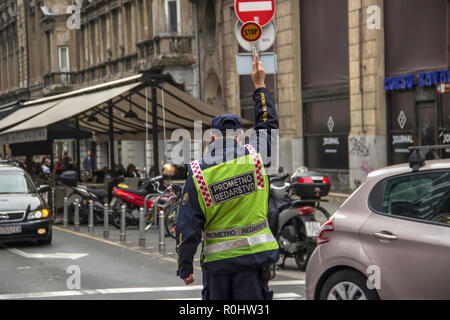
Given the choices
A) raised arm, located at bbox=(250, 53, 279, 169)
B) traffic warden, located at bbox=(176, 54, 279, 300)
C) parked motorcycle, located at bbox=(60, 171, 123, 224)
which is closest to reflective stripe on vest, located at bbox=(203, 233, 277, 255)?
traffic warden, located at bbox=(176, 54, 279, 300)

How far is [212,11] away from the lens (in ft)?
99.6

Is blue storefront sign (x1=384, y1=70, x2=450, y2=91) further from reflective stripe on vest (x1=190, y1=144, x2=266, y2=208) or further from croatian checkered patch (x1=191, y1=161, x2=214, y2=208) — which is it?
croatian checkered patch (x1=191, y1=161, x2=214, y2=208)

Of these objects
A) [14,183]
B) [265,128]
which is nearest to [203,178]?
[265,128]

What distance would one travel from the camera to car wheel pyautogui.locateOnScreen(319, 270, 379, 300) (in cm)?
596

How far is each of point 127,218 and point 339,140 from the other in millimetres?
7042

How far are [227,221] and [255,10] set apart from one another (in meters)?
6.91

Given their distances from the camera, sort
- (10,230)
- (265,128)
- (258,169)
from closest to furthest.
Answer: (258,169)
(265,128)
(10,230)

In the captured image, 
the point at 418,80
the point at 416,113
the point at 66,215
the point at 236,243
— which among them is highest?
the point at 418,80

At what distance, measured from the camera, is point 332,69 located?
72.7 ft

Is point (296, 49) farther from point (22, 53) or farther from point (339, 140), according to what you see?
point (22, 53)

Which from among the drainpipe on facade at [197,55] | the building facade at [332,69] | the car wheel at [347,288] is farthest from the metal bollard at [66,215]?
the drainpipe on facade at [197,55]

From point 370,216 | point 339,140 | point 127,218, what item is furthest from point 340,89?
point 370,216

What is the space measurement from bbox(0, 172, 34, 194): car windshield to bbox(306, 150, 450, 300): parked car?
9.44 m

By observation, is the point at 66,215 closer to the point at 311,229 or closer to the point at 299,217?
the point at 299,217
